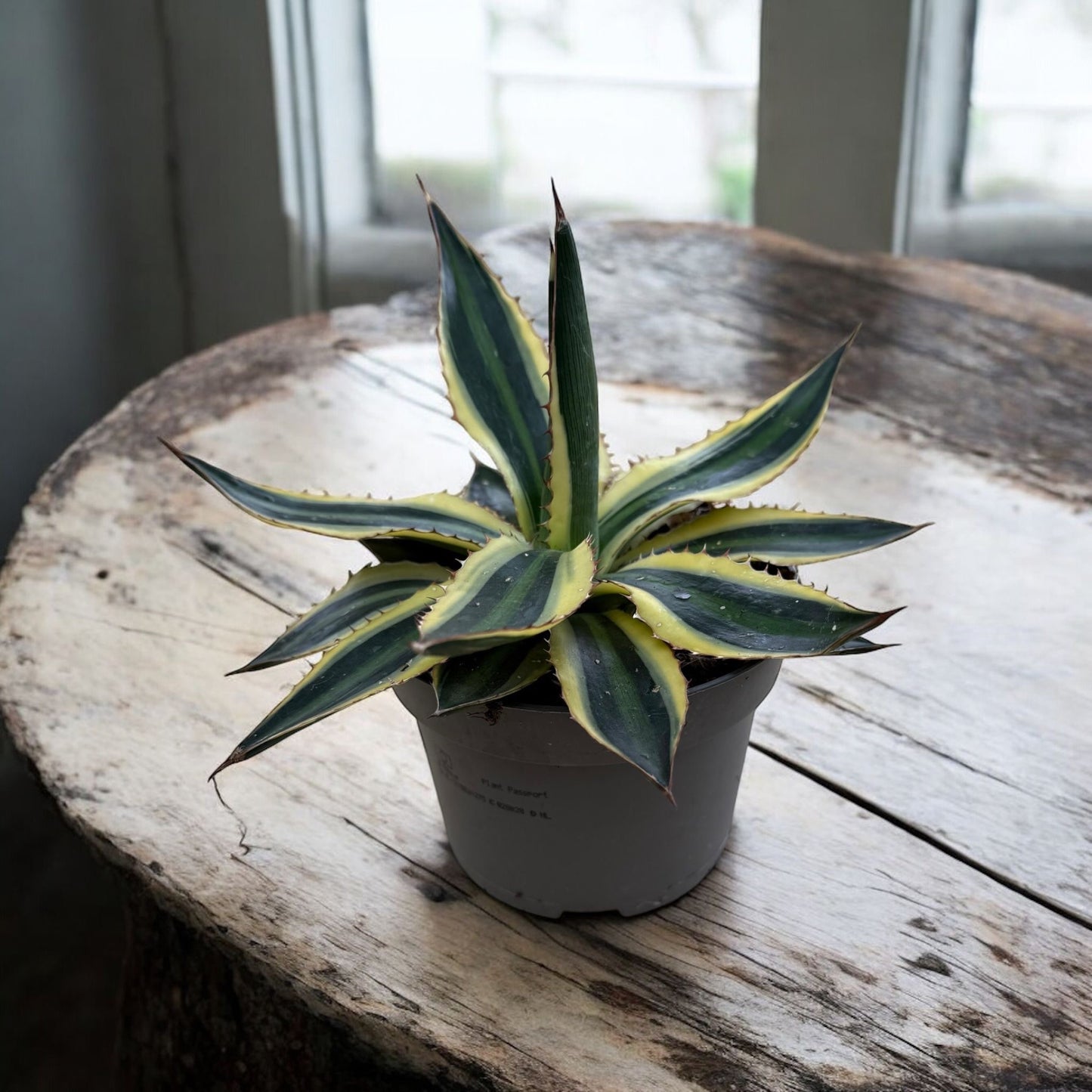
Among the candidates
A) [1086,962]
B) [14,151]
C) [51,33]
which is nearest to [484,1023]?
[1086,962]

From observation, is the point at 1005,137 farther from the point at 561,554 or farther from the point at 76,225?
the point at 561,554

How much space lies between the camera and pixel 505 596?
0.59m

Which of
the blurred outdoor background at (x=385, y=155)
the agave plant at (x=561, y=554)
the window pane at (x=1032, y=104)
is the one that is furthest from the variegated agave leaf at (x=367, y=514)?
the window pane at (x=1032, y=104)

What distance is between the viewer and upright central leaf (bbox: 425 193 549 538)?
0.71 metres

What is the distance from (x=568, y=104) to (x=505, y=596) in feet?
5.20

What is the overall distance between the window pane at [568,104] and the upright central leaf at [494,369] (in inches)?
52.1

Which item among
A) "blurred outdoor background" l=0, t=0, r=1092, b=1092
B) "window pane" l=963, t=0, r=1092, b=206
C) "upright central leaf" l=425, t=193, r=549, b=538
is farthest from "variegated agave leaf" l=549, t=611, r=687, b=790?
"window pane" l=963, t=0, r=1092, b=206

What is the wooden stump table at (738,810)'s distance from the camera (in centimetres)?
63

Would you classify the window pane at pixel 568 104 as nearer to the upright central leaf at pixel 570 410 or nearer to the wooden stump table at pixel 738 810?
the wooden stump table at pixel 738 810

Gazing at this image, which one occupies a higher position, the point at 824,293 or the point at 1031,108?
the point at 1031,108

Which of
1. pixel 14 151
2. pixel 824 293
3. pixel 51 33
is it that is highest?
pixel 51 33

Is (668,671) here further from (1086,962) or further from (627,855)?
(1086,962)

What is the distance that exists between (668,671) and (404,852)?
0.79ft

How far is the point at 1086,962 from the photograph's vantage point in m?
0.66
